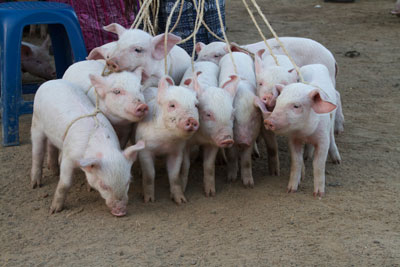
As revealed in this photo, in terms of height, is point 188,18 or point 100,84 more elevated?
point 188,18

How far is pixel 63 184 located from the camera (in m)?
3.80

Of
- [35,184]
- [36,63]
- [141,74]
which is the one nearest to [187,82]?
[141,74]

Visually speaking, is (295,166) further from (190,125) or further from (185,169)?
(190,125)

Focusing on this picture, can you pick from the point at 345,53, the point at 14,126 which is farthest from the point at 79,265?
the point at 345,53

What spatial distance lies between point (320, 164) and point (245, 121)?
637 mm

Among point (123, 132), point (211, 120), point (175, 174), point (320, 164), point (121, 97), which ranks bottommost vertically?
point (175, 174)

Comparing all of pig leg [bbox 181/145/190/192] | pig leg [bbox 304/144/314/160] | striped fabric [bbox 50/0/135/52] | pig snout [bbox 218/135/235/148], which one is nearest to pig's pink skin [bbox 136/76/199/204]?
pig leg [bbox 181/145/190/192]

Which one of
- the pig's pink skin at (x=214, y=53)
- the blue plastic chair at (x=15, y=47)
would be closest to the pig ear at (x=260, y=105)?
the pig's pink skin at (x=214, y=53)

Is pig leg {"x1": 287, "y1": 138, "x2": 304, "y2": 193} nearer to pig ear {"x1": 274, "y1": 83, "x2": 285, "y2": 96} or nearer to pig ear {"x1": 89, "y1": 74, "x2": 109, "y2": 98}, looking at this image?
pig ear {"x1": 274, "y1": 83, "x2": 285, "y2": 96}

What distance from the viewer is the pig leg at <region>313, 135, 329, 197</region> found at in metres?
4.00

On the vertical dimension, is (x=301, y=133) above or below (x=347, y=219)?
above

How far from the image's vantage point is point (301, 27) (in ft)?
34.5

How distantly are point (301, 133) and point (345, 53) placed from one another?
16.5 feet

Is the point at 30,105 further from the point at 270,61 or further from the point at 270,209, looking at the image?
the point at 270,209
